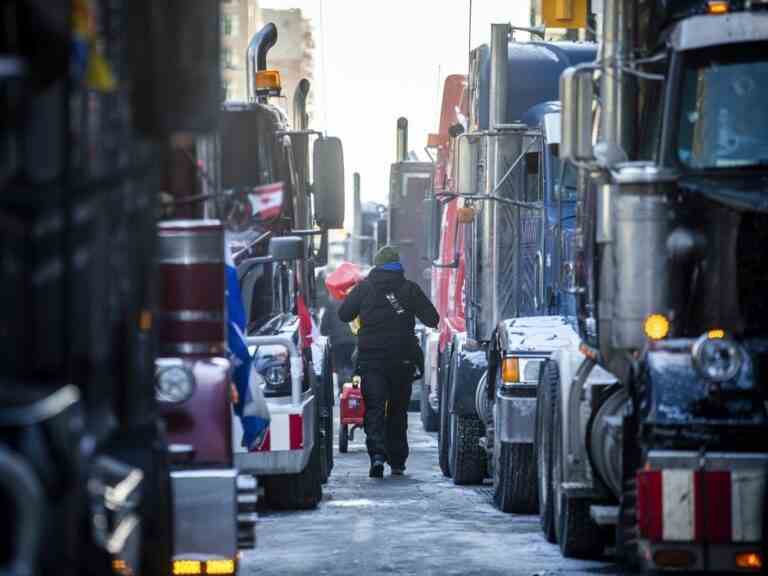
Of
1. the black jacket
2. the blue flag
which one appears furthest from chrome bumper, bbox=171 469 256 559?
the black jacket

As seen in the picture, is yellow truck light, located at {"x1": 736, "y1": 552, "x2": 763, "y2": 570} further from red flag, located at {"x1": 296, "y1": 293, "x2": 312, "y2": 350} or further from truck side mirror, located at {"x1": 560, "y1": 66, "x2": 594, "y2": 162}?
red flag, located at {"x1": 296, "y1": 293, "x2": 312, "y2": 350}

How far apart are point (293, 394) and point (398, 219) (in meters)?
14.8

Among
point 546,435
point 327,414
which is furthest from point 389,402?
point 546,435

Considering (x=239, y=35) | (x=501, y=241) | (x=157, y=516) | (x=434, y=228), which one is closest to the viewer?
(x=157, y=516)

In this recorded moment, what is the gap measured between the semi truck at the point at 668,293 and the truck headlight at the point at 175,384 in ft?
5.82

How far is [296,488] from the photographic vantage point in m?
14.1

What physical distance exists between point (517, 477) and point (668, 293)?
462 centimetres

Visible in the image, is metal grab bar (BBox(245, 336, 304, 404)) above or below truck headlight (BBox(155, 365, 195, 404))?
below

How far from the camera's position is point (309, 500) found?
1412 centimetres

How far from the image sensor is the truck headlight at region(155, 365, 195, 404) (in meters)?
8.24

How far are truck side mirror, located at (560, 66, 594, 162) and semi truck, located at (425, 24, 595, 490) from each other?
4221 millimetres

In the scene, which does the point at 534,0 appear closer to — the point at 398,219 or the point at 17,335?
the point at 398,219

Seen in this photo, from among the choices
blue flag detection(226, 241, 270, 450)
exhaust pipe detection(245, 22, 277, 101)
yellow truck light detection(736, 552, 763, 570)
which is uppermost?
exhaust pipe detection(245, 22, 277, 101)

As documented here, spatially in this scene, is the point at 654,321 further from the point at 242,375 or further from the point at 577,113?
the point at 242,375
